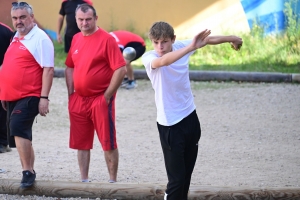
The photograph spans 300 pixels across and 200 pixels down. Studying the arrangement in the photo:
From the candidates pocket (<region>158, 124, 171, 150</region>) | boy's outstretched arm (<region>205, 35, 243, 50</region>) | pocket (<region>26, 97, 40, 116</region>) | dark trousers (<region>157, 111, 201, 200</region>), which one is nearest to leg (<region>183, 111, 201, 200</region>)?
dark trousers (<region>157, 111, 201, 200</region>)

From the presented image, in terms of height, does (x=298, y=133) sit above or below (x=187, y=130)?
below

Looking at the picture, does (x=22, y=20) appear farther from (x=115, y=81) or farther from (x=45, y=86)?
(x=115, y=81)

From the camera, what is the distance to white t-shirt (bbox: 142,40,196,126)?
4875 mm

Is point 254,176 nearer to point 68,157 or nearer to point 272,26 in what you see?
point 68,157

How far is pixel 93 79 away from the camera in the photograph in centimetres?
604

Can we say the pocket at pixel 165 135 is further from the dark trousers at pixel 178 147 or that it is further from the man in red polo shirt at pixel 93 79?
the man in red polo shirt at pixel 93 79

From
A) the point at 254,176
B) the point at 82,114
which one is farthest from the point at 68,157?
the point at 254,176

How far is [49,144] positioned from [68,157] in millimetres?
790

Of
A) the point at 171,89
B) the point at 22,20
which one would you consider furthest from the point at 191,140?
the point at 22,20

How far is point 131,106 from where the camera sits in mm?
10938

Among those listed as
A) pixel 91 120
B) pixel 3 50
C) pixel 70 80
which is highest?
pixel 3 50

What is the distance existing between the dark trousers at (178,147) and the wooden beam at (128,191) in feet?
1.79

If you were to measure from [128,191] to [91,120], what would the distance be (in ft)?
2.97

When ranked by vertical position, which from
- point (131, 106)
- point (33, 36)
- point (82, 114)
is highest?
point (33, 36)
